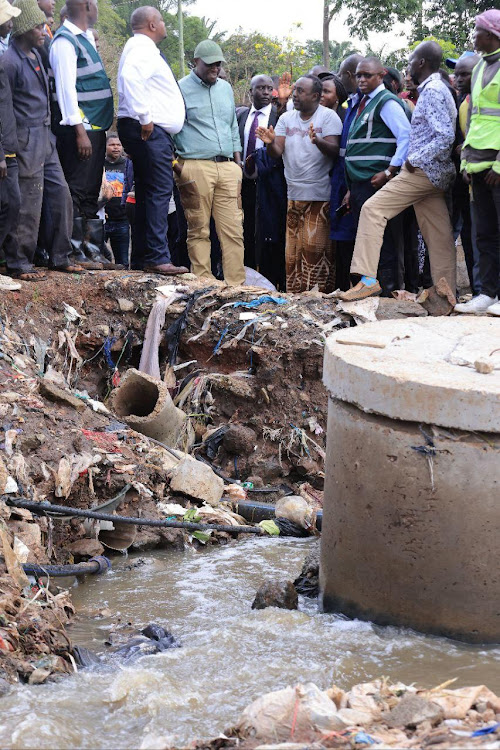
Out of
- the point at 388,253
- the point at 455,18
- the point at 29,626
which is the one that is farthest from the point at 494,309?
the point at 455,18

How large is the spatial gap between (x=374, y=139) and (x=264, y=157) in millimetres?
1568

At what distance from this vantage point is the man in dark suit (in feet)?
28.0

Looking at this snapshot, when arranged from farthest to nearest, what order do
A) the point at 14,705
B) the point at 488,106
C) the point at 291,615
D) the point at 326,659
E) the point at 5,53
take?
1. the point at 5,53
2. the point at 488,106
3. the point at 291,615
4. the point at 326,659
5. the point at 14,705

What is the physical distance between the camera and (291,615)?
397 centimetres

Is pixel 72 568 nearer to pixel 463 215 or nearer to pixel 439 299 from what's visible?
pixel 439 299

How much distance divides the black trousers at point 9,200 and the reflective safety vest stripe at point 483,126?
3.45 m

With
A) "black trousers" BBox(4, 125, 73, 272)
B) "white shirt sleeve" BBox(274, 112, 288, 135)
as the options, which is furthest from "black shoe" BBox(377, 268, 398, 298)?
"black trousers" BBox(4, 125, 73, 272)

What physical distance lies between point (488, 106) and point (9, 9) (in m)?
3.60

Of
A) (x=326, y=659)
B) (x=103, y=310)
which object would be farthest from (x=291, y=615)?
(x=103, y=310)

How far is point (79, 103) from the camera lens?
737cm

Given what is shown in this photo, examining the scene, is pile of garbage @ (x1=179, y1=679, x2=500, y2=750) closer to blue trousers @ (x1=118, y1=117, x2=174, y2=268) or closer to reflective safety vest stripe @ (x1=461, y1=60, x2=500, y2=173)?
reflective safety vest stripe @ (x1=461, y1=60, x2=500, y2=173)

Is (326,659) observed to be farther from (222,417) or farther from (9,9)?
(9,9)

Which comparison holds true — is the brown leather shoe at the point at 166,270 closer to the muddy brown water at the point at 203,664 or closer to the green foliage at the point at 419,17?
the muddy brown water at the point at 203,664

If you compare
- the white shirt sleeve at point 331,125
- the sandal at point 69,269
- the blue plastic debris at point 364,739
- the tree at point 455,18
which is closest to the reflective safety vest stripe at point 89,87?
the sandal at point 69,269
